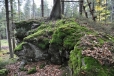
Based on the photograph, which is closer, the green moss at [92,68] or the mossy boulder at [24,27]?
the green moss at [92,68]

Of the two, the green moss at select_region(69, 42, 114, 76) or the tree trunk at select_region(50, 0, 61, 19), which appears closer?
the green moss at select_region(69, 42, 114, 76)

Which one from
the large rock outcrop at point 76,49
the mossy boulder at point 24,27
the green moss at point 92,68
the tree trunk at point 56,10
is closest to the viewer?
the green moss at point 92,68

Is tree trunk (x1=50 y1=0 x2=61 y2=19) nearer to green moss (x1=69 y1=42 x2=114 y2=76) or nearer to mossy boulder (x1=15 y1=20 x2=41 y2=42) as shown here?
mossy boulder (x1=15 y1=20 x2=41 y2=42)

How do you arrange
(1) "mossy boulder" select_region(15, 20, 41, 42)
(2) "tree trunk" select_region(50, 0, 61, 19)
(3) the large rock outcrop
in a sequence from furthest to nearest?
(2) "tree trunk" select_region(50, 0, 61, 19)
(1) "mossy boulder" select_region(15, 20, 41, 42)
(3) the large rock outcrop

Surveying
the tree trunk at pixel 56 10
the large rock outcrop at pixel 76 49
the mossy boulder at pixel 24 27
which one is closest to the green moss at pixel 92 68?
the large rock outcrop at pixel 76 49

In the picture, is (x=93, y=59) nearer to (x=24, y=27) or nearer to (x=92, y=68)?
(x=92, y=68)

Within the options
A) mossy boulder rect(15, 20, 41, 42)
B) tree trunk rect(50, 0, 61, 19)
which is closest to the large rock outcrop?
mossy boulder rect(15, 20, 41, 42)

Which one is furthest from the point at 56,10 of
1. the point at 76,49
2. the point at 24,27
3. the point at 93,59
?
the point at 93,59

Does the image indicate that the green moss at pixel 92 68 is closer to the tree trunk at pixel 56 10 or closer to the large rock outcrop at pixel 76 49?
the large rock outcrop at pixel 76 49

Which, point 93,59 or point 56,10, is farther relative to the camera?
point 56,10

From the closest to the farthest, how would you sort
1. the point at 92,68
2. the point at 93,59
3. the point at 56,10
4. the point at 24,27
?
the point at 92,68 < the point at 93,59 < the point at 24,27 < the point at 56,10

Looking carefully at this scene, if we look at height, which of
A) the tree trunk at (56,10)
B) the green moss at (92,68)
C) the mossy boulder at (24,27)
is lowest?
the green moss at (92,68)

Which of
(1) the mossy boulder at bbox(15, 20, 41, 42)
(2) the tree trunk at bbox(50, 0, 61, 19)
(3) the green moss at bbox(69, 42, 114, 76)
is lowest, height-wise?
(3) the green moss at bbox(69, 42, 114, 76)

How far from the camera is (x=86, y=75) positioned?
13.4 ft
